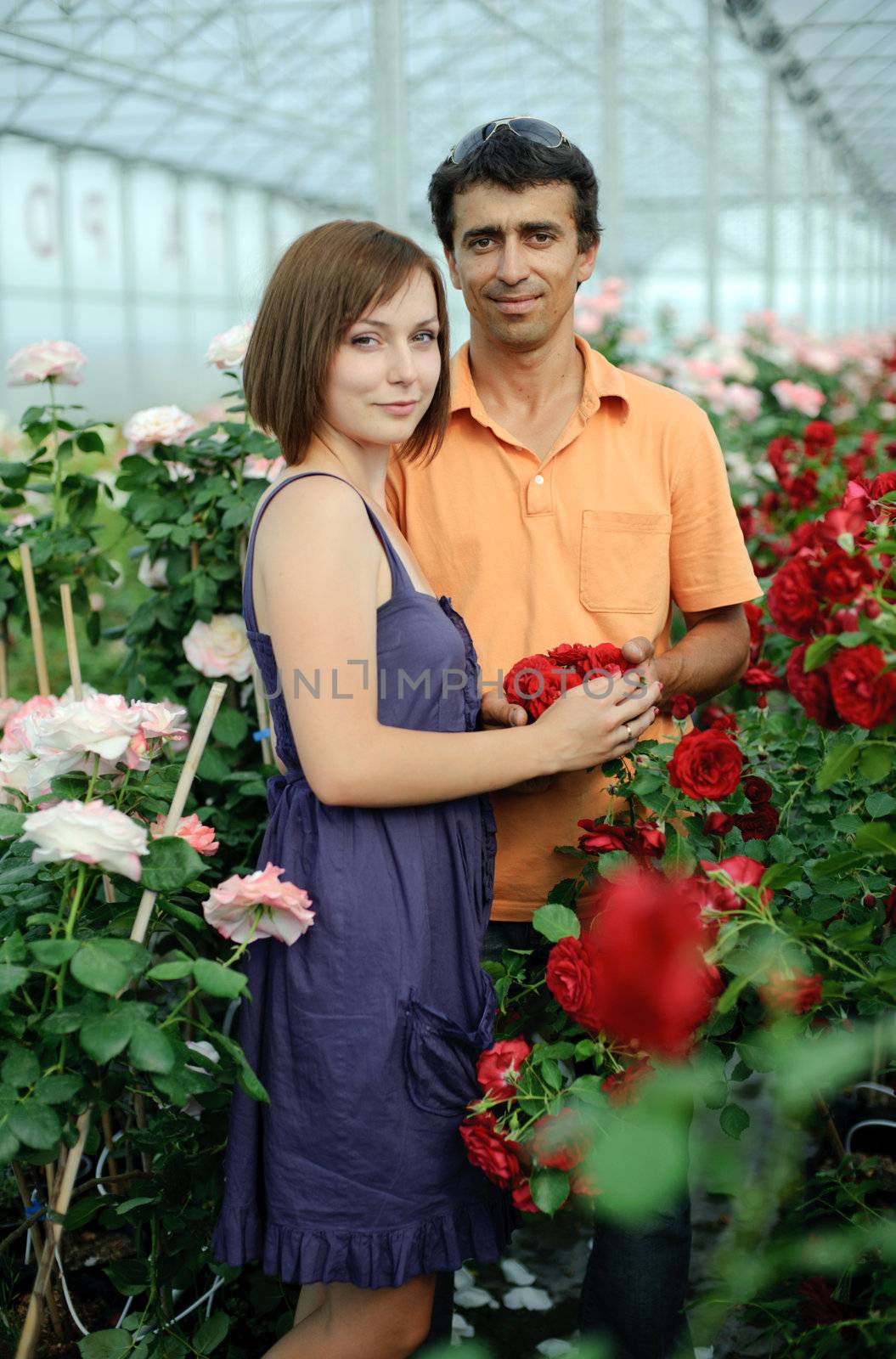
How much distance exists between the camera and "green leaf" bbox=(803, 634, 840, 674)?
102cm

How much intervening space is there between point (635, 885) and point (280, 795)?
664 millimetres

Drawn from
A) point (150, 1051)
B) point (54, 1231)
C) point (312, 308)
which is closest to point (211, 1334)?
point (54, 1231)

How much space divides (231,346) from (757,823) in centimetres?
116

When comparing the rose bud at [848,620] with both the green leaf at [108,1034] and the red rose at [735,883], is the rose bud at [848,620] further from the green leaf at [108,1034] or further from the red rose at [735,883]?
the green leaf at [108,1034]

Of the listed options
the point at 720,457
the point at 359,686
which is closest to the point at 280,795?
the point at 359,686

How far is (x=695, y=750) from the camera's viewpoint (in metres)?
1.30

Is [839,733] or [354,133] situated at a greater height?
[354,133]

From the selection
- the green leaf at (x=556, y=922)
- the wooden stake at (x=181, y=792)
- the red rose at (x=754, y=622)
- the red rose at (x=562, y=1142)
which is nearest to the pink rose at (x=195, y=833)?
the wooden stake at (x=181, y=792)

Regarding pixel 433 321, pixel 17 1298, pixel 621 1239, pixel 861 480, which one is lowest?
pixel 17 1298

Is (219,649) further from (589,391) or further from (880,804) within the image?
(880,804)

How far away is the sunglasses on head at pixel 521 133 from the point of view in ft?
5.37

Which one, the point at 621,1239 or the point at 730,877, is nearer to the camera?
the point at 730,877

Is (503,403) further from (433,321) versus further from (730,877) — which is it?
(730,877)

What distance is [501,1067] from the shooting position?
1.31 m
